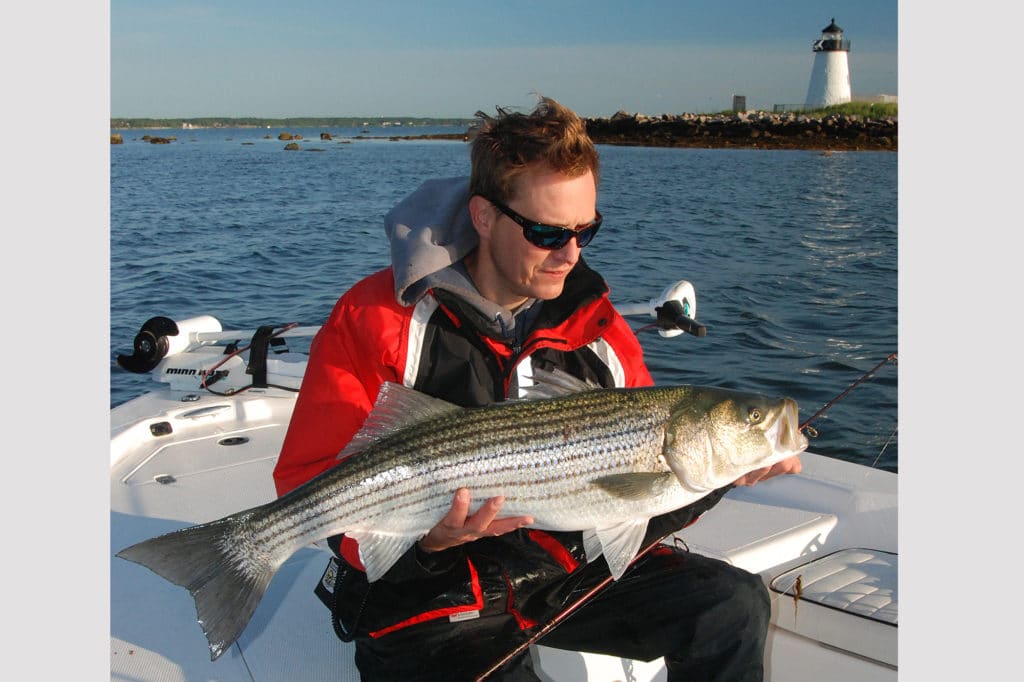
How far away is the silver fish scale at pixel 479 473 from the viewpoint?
2812mm

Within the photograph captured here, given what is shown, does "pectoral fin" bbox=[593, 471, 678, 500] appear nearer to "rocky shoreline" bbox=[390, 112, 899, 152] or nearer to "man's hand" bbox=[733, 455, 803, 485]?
"man's hand" bbox=[733, 455, 803, 485]

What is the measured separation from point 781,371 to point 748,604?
8936mm

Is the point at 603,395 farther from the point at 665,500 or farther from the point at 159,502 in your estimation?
the point at 159,502

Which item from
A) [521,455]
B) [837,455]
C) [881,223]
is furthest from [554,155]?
[881,223]

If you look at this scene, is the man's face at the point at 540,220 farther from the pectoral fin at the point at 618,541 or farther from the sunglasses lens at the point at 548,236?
the pectoral fin at the point at 618,541

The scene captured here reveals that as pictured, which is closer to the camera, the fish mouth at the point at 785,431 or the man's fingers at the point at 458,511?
the man's fingers at the point at 458,511

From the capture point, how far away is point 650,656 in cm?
328

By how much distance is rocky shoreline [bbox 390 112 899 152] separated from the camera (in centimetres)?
7019

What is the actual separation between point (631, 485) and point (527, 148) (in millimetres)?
1387

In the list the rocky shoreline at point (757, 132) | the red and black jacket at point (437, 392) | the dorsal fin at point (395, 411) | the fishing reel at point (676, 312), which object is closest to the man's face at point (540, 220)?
the red and black jacket at point (437, 392)

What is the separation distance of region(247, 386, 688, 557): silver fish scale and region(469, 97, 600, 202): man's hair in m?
1.00

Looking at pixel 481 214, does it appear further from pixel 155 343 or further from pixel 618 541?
pixel 155 343

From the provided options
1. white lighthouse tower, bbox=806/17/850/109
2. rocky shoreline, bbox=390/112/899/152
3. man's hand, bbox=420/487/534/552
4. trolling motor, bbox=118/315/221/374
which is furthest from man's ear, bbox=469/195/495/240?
white lighthouse tower, bbox=806/17/850/109

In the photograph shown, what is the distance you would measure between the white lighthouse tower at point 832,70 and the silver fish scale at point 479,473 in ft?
315
